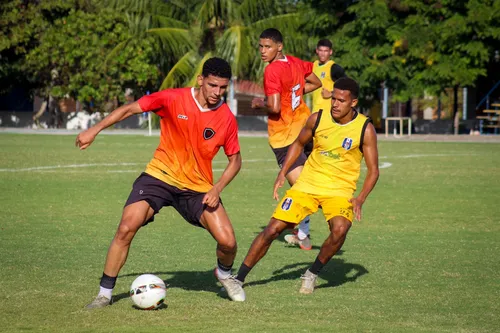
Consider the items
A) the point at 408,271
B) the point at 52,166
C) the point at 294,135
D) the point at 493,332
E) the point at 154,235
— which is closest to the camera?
the point at 493,332

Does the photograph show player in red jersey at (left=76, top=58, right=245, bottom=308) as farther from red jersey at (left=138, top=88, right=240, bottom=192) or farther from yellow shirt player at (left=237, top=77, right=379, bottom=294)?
yellow shirt player at (left=237, top=77, right=379, bottom=294)

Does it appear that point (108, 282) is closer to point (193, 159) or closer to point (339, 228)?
point (193, 159)

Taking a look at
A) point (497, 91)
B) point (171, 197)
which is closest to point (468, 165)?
point (171, 197)

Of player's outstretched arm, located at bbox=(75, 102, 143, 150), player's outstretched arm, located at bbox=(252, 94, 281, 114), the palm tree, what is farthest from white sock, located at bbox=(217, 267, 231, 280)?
the palm tree

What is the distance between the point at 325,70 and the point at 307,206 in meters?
6.26

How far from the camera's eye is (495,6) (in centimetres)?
4566

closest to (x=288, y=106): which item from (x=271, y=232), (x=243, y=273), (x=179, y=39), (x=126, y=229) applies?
(x=271, y=232)

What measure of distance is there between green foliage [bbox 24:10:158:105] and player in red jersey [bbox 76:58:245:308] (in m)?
48.4

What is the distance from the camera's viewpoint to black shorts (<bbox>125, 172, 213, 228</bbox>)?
7.80m

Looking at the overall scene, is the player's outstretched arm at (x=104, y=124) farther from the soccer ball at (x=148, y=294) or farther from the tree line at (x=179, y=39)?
the tree line at (x=179, y=39)

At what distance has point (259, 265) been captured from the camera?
9.90m

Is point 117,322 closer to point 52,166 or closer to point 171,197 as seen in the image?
point 171,197

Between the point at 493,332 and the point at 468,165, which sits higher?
the point at 493,332

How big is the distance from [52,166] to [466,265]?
50.7 ft
